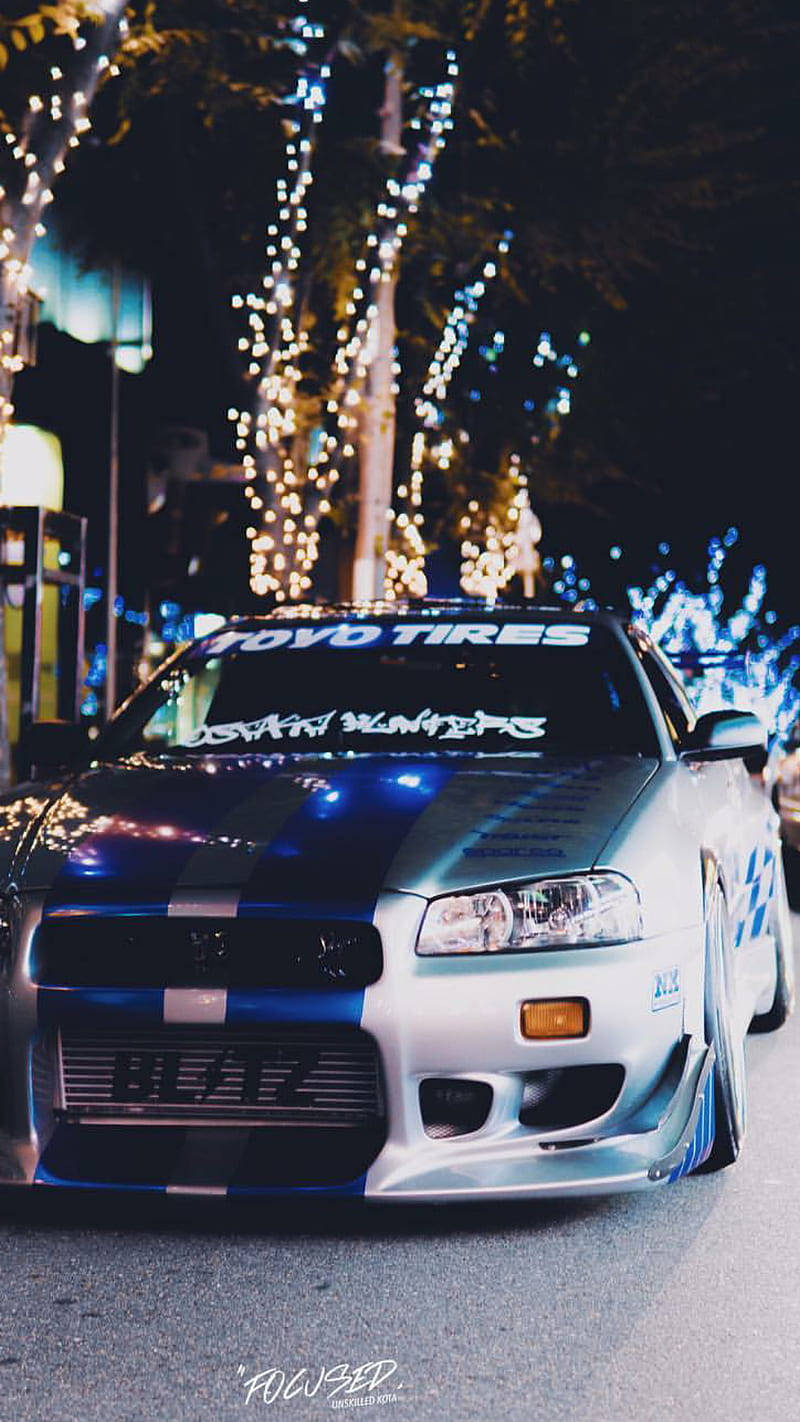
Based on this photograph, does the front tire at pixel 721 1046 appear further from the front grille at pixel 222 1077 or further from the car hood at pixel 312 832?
the front grille at pixel 222 1077

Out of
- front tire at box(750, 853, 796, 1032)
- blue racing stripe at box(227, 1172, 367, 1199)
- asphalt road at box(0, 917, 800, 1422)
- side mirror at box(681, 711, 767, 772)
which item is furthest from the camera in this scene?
front tire at box(750, 853, 796, 1032)

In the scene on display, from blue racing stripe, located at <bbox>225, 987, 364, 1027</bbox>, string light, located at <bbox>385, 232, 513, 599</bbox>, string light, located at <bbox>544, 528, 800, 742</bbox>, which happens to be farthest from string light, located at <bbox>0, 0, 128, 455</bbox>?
string light, located at <bbox>544, 528, 800, 742</bbox>

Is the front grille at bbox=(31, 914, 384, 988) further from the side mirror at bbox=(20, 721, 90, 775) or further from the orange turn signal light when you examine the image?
the side mirror at bbox=(20, 721, 90, 775)

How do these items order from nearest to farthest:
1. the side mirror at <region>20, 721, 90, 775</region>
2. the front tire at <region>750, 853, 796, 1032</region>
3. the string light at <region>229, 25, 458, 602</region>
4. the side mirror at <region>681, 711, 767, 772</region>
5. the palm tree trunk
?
1. the side mirror at <region>681, 711, 767, 772</region>
2. the side mirror at <region>20, 721, 90, 775</region>
3. the front tire at <region>750, 853, 796, 1032</region>
4. the palm tree trunk
5. the string light at <region>229, 25, 458, 602</region>

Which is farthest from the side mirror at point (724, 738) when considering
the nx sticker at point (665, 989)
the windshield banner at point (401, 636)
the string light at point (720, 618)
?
the string light at point (720, 618)

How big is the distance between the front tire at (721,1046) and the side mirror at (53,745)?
203 centimetres

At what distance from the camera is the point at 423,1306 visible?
13.7ft

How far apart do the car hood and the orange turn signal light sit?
0.31m

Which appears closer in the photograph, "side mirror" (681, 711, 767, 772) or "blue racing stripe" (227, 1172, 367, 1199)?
"blue racing stripe" (227, 1172, 367, 1199)

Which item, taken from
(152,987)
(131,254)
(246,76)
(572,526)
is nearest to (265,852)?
(152,987)

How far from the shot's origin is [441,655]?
257 inches

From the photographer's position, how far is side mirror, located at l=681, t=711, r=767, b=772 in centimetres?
583

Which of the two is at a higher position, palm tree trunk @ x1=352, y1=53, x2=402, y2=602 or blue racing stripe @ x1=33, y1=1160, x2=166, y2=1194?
palm tree trunk @ x1=352, y1=53, x2=402, y2=602

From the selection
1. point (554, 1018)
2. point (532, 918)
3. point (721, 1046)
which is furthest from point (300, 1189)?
point (721, 1046)
